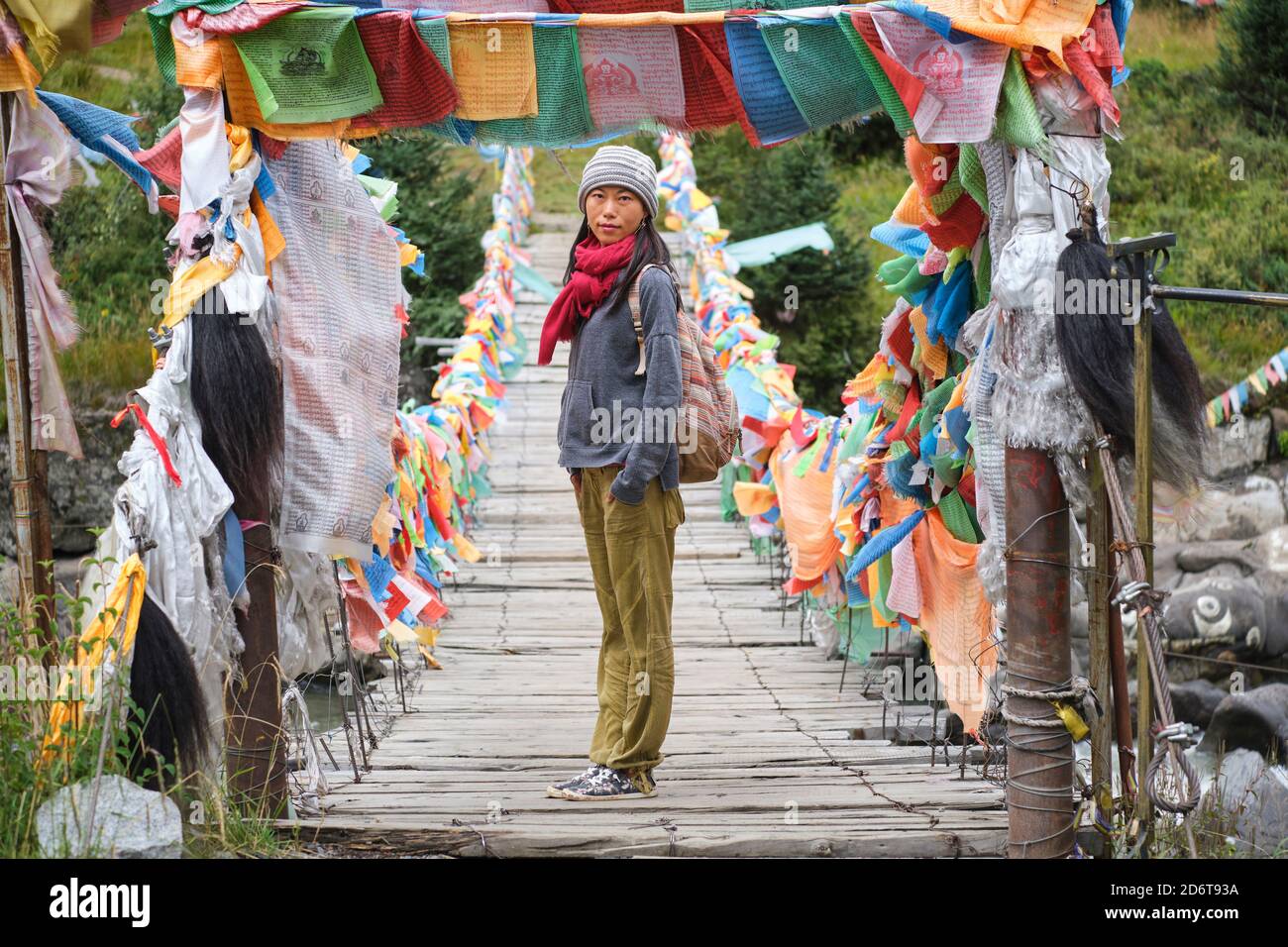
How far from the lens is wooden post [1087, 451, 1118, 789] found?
4.19 m

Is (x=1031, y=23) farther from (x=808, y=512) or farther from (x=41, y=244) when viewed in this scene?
(x=808, y=512)

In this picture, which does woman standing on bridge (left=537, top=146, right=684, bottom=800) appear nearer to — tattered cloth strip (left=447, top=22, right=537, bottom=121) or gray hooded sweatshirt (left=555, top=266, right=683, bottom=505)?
gray hooded sweatshirt (left=555, top=266, right=683, bottom=505)

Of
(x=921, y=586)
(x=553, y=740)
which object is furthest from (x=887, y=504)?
(x=553, y=740)

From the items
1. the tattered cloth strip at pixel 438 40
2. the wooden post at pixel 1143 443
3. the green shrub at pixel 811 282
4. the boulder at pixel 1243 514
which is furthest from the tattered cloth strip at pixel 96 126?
the green shrub at pixel 811 282

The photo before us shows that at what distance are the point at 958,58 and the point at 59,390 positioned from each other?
10.1 feet

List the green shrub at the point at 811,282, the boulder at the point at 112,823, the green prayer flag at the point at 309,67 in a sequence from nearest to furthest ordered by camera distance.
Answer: the boulder at the point at 112,823 → the green prayer flag at the point at 309,67 → the green shrub at the point at 811,282

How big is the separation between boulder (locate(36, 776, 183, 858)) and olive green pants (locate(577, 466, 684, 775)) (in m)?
1.47

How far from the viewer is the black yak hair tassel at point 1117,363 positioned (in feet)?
12.9

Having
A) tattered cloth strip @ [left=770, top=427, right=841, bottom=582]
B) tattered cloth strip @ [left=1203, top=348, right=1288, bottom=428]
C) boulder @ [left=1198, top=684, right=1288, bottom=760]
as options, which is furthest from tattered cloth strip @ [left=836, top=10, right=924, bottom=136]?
tattered cloth strip @ [left=1203, top=348, right=1288, bottom=428]

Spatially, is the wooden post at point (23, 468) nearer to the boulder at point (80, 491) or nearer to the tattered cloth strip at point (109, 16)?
the tattered cloth strip at point (109, 16)

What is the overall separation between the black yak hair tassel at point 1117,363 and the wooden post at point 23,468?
2906 millimetres

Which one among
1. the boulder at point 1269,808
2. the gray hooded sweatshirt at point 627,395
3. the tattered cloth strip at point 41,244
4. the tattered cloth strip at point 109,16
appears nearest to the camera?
the gray hooded sweatshirt at point 627,395

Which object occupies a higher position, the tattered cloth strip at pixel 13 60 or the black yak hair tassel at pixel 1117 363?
the tattered cloth strip at pixel 13 60

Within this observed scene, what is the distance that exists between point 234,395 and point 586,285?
1.08 m
